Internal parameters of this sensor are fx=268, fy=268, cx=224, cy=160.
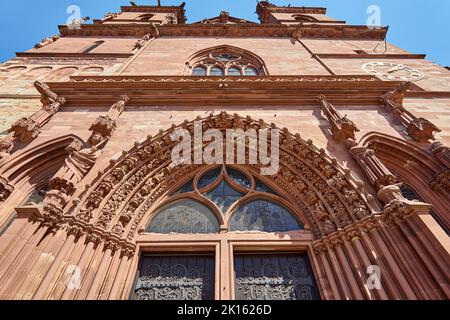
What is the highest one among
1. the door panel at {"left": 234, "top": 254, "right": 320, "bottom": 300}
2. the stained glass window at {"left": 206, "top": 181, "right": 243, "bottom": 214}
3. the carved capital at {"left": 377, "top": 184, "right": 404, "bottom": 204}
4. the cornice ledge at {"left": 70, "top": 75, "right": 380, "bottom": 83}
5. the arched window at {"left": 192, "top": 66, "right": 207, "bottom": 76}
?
the arched window at {"left": 192, "top": 66, "right": 207, "bottom": 76}

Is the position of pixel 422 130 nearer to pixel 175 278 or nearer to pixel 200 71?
pixel 175 278

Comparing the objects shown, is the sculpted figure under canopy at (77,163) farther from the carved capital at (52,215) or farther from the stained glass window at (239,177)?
the stained glass window at (239,177)

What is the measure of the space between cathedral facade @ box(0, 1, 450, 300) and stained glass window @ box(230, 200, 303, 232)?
4 centimetres

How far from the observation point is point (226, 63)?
47.2 ft

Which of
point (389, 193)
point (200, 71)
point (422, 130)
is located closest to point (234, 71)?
point (200, 71)

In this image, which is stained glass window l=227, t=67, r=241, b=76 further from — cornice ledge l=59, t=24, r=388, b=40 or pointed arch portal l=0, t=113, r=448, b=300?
pointed arch portal l=0, t=113, r=448, b=300

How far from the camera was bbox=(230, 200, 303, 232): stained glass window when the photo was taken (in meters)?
5.73

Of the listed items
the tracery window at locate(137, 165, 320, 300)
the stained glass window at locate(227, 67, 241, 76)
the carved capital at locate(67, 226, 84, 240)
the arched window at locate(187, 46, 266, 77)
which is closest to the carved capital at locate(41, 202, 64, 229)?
the carved capital at locate(67, 226, 84, 240)

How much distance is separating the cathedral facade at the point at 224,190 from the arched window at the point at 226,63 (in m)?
4.44

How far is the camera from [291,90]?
8.66 metres

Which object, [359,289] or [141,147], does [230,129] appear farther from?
[359,289]

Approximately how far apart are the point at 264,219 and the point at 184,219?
1781 millimetres

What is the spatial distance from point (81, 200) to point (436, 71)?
15261mm
